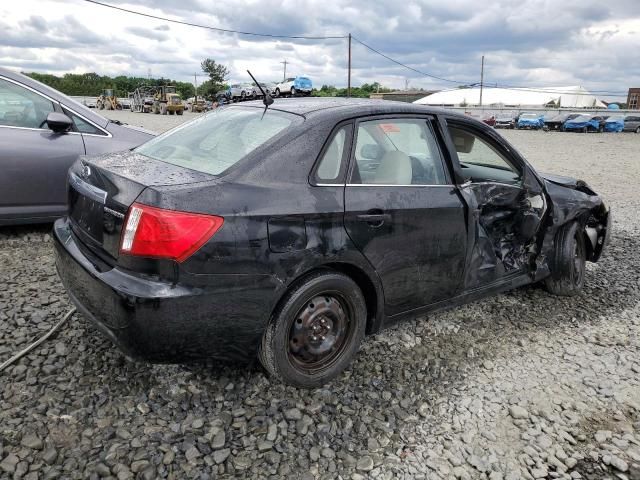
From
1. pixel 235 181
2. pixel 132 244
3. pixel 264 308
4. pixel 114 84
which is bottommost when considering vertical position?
pixel 264 308

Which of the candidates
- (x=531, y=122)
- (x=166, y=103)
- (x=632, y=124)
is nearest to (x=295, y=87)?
(x=166, y=103)

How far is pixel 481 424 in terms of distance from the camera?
2.71 m

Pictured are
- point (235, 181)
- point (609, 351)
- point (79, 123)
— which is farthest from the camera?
point (79, 123)

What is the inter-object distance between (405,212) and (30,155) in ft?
12.4

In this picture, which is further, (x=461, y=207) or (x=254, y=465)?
(x=461, y=207)

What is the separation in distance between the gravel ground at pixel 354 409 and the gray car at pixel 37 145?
138 centimetres

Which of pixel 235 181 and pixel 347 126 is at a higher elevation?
pixel 347 126

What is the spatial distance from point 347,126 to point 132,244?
4.41 ft

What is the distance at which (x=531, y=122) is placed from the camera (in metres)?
41.2

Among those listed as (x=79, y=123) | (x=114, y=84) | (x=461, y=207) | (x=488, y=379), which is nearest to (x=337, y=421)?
(x=488, y=379)

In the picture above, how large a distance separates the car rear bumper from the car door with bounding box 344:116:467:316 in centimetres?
68

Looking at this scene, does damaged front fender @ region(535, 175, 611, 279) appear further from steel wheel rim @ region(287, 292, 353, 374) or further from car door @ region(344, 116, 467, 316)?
steel wheel rim @ region(287, 292, 353, 374)

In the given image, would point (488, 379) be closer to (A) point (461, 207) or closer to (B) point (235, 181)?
(A) point (461, 207)

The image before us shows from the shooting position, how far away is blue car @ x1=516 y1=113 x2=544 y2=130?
41125mm
